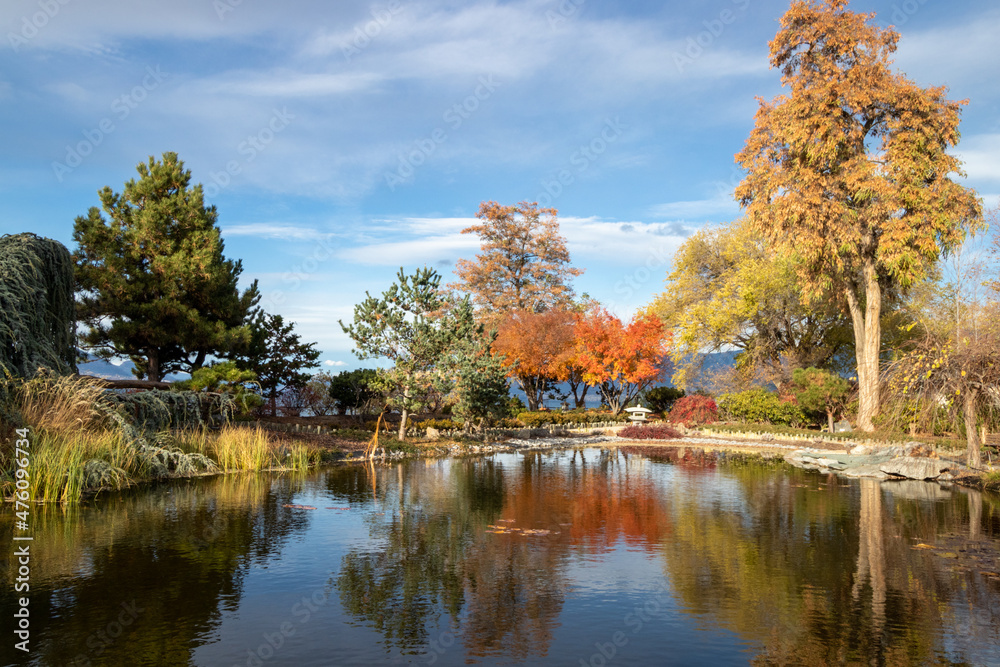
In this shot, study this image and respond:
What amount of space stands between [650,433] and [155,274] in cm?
2213

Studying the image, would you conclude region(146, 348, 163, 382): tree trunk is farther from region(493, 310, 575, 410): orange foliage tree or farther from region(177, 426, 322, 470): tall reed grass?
region(493, 310, 575, 410): orange foliage tree

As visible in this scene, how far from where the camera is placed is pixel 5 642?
5.62 metres

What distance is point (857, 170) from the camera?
26.2 metres

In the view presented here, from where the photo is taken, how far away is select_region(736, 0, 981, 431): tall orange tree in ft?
83.0

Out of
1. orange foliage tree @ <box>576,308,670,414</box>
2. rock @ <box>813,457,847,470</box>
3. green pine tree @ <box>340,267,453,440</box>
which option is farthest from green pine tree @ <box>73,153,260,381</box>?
rock @ <box>813,457,847,470</box>

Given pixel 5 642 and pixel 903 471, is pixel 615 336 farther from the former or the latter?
pixel 5 642

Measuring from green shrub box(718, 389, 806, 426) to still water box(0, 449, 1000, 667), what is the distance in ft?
52.9

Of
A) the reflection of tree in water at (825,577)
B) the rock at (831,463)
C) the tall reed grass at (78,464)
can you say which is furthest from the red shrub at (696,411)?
the tall reed grass at (78,464)

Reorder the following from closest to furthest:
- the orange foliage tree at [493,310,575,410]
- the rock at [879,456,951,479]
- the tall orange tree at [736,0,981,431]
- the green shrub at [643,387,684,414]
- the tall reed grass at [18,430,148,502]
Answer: the tall reed grass at [18,430,148,502], the rock at [879,456,951,479], the tall orange tree at [736,0,981,431], the orange foliage tree at [493,310,575,410], the green shrub at [643,387,684,414]

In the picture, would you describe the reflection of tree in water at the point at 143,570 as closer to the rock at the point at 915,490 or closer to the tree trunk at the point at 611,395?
the rock at the point at 915,490

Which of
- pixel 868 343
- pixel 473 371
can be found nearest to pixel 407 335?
pixel 473 371

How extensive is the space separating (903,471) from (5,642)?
1837cm

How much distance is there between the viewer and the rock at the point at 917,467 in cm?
1648

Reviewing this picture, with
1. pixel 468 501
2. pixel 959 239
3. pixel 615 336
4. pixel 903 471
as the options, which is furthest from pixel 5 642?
pixel 615 336
